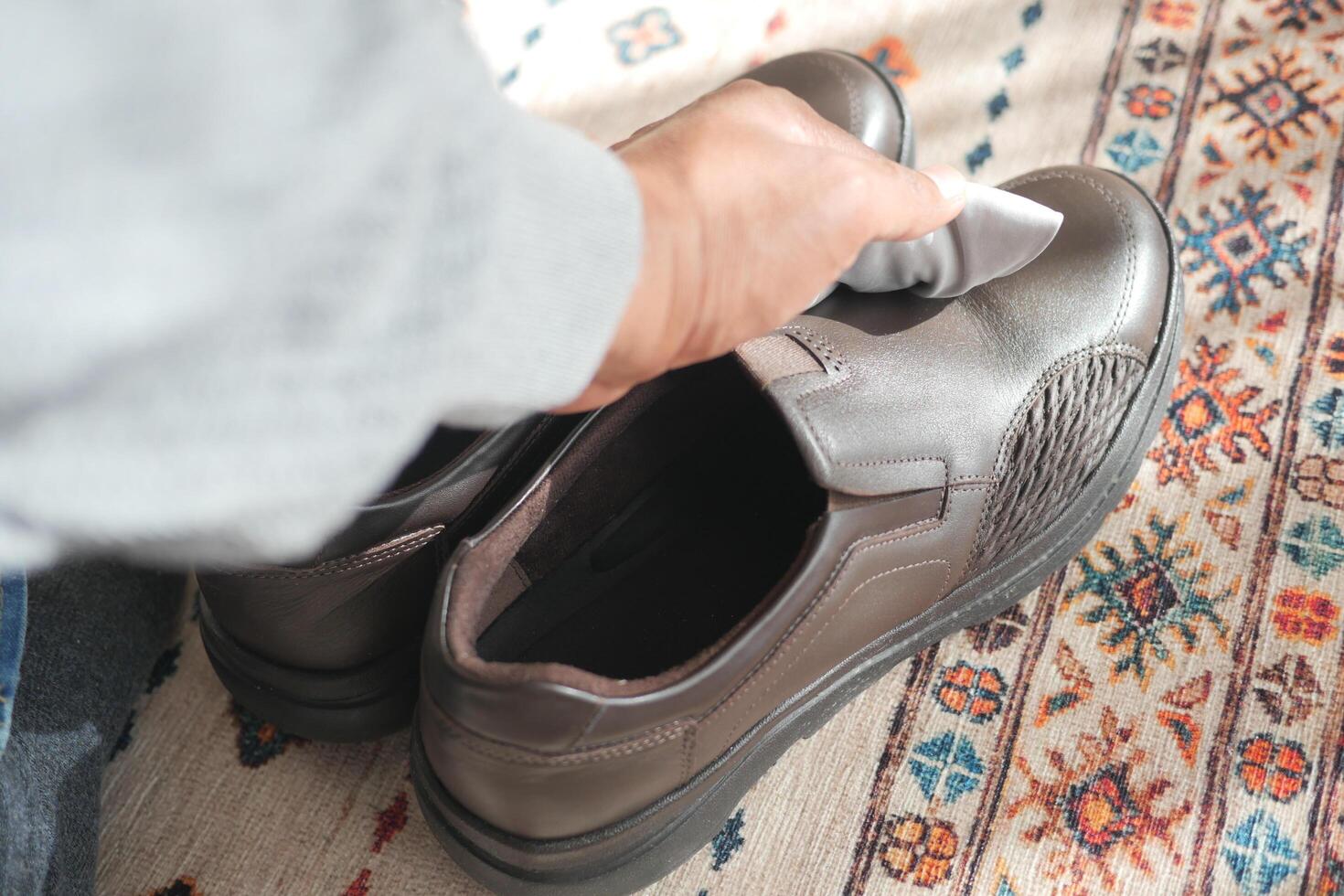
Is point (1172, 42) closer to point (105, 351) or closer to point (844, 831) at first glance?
point (844, 831)

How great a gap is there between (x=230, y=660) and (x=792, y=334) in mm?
456

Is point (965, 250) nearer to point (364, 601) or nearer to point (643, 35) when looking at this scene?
point (364, 601)

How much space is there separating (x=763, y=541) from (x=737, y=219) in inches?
12.2

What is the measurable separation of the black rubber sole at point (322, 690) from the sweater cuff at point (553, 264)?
352 millimetres

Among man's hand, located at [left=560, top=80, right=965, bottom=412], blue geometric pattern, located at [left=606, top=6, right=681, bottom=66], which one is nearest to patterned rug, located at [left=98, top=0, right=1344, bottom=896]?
man's hand, located at [left=560, top=80, right=965, bottom=412]

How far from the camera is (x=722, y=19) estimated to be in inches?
46.6

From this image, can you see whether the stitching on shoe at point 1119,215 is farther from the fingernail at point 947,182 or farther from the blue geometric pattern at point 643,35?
the blue geometric pattern at point 643,35

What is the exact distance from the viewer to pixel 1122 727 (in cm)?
74

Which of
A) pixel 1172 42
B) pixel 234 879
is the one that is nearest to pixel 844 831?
pixel 234 879

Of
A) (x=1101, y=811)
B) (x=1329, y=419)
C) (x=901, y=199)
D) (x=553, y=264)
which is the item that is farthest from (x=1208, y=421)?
(x=553, y=264)

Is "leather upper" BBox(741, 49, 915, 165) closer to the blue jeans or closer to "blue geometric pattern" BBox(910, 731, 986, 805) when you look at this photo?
"blue geometric pattern" BBox(910, 731, 986, 805)

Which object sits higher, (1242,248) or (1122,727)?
(1242,248)

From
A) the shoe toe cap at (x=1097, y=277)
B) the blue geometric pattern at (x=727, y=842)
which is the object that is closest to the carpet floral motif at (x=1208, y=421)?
the shoe toe cap at (x=1097, y=277)

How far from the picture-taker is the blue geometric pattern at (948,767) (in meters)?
0.74
